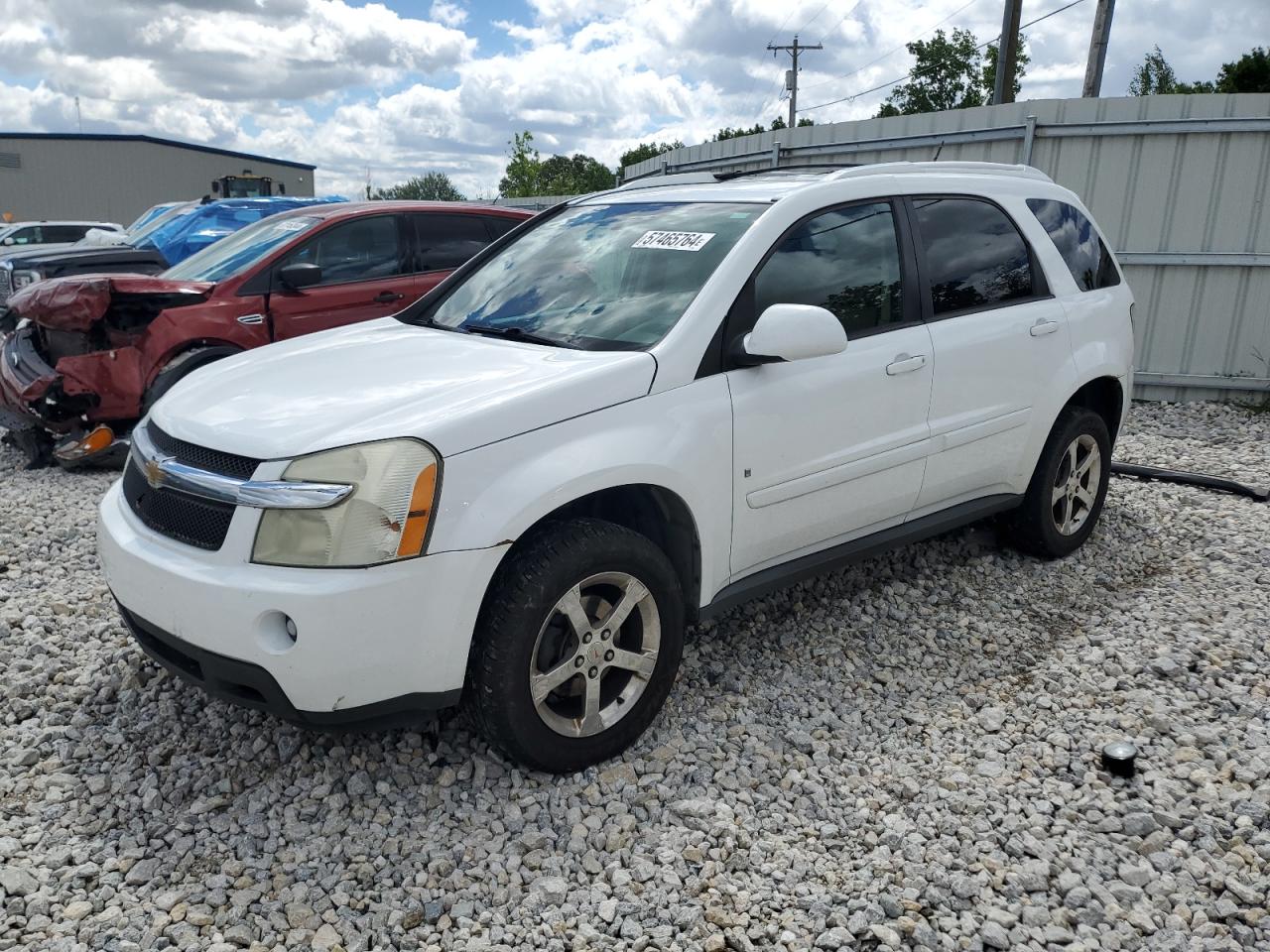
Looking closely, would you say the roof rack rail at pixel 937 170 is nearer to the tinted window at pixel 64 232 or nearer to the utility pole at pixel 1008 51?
the utility pole at pixel 1008 51

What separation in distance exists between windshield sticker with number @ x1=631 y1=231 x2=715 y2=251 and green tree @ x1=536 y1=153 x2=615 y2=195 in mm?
47478

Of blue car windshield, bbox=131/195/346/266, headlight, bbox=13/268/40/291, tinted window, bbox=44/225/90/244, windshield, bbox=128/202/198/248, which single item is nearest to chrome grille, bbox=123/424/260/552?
blue car windshield, bbox=131/195/346/266

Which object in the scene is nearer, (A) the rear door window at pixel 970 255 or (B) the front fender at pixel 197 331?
(A) the rear door window at pixel 970 255

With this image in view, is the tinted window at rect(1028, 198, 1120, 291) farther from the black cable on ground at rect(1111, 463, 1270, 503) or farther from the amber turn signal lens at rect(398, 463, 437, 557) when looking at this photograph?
the amber turn signal lens at rect(398, 463, 437, 557)

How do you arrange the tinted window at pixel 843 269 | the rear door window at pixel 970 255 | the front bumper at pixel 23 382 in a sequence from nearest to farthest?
1. the tinted window at pixel 843 269
2. the rear door window at pixel 970 255
3. the front bumper at pixel 23 382

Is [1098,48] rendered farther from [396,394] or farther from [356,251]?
[396,394]

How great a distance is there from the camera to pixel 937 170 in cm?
446

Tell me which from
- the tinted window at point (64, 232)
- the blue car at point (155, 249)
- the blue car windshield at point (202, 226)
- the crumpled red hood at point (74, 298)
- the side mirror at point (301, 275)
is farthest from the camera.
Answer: the tinted window at point (64, 232)

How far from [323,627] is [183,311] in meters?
4.86

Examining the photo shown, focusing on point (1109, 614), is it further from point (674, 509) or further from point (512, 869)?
point (512, 869)

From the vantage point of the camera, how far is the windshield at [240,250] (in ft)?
24.0

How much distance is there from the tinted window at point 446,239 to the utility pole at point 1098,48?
11.9 meters

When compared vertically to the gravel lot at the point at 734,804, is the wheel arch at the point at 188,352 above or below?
above

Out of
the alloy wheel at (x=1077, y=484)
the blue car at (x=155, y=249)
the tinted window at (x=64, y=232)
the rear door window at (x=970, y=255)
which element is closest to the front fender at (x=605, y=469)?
the rear door window at (x=970, y=255)
